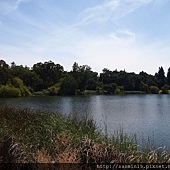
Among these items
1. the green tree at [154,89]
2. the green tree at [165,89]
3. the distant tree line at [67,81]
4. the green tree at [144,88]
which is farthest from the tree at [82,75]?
the green tree at [165,89]

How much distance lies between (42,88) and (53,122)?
65598 mm

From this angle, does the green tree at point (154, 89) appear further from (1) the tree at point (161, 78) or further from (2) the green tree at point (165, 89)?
(1) the tree at point (161, 78)

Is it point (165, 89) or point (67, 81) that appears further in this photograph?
point (165, 89)

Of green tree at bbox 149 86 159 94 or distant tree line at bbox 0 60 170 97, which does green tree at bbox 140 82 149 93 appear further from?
green tree at bbox 149 86 159 94

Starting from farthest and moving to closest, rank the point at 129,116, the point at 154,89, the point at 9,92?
the point at 154,89 < the point at 9,92 < the point at 129,116

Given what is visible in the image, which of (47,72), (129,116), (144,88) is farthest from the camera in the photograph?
(144,88)

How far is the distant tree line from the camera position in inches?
2298

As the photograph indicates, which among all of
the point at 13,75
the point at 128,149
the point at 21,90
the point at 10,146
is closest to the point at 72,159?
the point at 10,146

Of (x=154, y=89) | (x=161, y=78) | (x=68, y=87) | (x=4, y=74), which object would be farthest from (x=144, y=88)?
(x=4, y=74)

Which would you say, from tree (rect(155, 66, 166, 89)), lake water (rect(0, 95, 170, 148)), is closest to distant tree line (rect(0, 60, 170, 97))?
tree (rect(155, 66, 166, 89))

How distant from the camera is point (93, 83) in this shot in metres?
78.9

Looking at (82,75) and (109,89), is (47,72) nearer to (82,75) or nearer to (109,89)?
(82,75)

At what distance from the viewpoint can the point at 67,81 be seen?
67375 mm

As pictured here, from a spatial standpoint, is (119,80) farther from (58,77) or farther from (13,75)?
(13,75)
